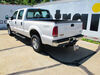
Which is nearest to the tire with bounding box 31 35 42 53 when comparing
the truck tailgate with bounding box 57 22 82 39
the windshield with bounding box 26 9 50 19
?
the truck tailgate with bounding box 57 22 82 39

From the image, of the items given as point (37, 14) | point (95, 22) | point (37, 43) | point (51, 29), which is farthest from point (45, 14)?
point (95, 22)

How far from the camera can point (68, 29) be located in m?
3.90

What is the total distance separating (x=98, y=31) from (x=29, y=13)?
202 inches

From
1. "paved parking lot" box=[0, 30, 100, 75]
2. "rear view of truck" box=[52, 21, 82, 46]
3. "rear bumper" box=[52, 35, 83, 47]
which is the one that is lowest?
"paved parking lot" box=[0, 30, 100, 75]

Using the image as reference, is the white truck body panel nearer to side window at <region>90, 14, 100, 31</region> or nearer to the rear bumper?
the rear bumper

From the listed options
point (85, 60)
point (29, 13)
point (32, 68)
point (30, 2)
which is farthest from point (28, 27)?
point (30, 2)

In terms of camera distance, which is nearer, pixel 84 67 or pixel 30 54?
pixel 84 67

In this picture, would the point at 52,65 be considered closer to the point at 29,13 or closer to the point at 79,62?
the point at 79,62

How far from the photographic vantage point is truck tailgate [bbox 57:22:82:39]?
143 inches

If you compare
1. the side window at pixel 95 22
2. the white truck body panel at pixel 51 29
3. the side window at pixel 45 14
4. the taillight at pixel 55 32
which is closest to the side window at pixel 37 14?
the side window at pixel 45 14

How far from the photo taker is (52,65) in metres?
3.62

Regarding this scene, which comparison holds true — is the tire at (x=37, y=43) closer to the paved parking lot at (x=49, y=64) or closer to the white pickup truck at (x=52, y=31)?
the white pickup truck at (x=52, y=31)

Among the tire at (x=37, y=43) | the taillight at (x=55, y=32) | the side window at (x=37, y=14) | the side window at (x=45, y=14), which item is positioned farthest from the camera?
the side window at (x=45, y=14)

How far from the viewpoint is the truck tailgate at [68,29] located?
3.64m
